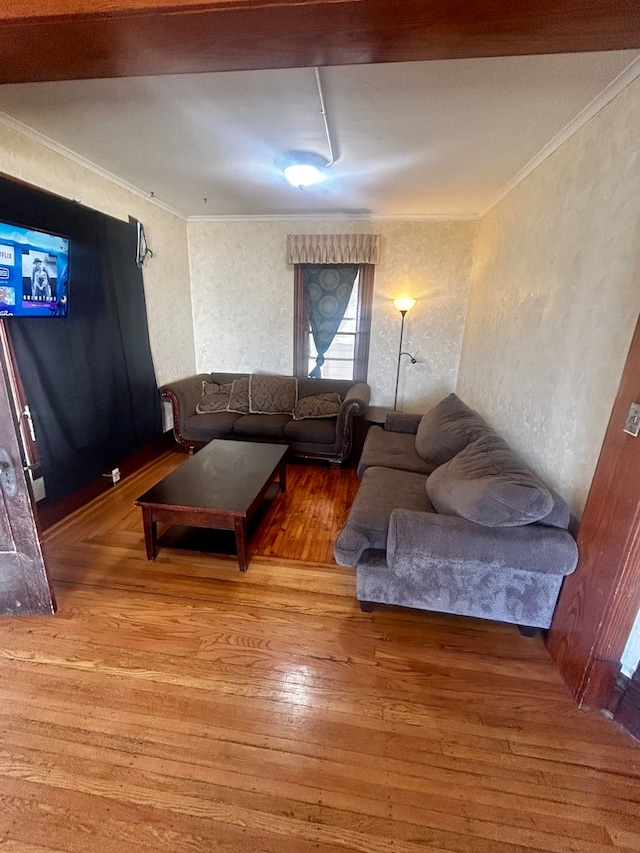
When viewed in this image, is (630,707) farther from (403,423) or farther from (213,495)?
(403,423)

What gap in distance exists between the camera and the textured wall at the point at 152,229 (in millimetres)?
2193

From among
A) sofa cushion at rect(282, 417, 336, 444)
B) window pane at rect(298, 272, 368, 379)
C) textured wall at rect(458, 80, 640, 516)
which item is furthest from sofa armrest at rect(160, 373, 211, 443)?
textured wall at rect(458, 80, 640, 516)

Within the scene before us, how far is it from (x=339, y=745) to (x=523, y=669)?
0.87m

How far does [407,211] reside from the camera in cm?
359

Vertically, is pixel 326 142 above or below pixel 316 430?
above

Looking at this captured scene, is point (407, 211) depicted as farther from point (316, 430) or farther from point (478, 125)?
point (316, 430)

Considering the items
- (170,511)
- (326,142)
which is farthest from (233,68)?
(170,511)

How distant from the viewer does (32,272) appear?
6.93 ft

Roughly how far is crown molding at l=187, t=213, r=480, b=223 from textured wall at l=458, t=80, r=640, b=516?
37.8 inches

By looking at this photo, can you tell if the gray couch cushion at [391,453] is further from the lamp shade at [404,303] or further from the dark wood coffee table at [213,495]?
the lamp shade at [404,303]

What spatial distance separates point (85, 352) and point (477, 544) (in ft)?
9.33

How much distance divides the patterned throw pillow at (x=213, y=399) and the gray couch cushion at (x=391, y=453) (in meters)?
1.65

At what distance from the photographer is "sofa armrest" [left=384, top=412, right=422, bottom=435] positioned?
10.8 ft

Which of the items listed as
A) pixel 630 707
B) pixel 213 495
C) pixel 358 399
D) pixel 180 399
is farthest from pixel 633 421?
pixel 180 399
